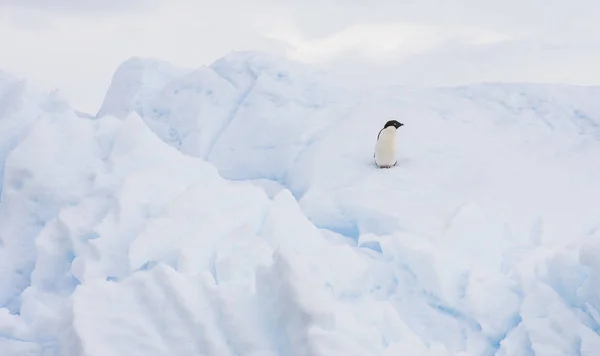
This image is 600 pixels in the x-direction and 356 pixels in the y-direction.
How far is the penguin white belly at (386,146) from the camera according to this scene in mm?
5664

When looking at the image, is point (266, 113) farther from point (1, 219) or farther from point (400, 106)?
point (1, 219)

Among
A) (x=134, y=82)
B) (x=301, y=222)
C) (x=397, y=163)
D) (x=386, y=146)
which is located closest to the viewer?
(x=301, y=222)

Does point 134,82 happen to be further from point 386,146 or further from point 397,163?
point 386,146

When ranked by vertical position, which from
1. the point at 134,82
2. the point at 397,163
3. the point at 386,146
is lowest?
the point at 134,82

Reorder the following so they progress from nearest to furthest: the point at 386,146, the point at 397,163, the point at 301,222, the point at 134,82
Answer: the point at 301,222, the point at 386,146, the point at 397,163, the point at 134,82

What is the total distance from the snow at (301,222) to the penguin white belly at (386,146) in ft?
0.46

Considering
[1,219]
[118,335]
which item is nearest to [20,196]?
[1,219]

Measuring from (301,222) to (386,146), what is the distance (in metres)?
1.70

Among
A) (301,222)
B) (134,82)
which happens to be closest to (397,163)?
(301,222)

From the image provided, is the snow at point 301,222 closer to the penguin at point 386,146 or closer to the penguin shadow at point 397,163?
the penguin shadow at point 397,163

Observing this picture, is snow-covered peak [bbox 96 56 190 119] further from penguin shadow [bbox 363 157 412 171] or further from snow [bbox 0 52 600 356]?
penguin shadow [bbox 363 157 412 171]

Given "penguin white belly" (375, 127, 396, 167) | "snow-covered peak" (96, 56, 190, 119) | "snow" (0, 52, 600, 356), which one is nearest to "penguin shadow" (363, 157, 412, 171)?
"snow" (0, 52, 600, 356)

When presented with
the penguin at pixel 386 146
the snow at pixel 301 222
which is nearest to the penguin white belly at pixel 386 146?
the penguin at pixel 386 146

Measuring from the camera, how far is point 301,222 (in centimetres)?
423
